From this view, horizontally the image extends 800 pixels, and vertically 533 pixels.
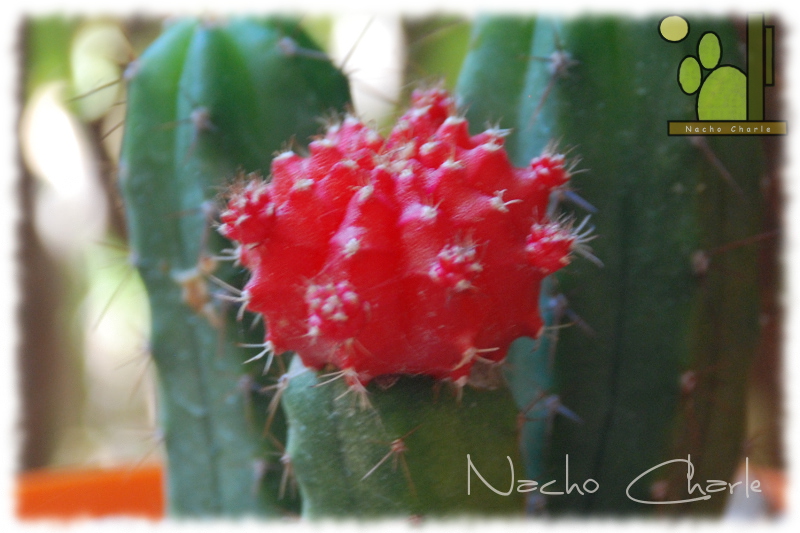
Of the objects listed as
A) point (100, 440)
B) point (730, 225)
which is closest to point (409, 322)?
point (730, 225)

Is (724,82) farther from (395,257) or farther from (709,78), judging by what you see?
(395,257)

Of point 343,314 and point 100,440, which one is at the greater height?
point 343,314

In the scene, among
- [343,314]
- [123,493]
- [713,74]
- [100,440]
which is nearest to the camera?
[343,314]

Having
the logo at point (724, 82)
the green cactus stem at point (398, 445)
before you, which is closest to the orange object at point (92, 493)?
the green cactus stem at point (398, 445)

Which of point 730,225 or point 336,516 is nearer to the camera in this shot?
point 336,516

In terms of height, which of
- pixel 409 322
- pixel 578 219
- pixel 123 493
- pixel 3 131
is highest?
pixel 3 131

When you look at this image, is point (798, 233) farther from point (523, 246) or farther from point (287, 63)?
point (287, 63)

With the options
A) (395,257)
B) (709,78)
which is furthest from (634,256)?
(395,257)
